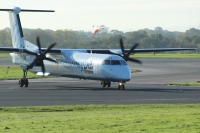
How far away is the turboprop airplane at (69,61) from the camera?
4270 cm

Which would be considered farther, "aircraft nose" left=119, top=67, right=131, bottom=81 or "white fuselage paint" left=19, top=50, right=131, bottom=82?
"white fuselage paint" left=19, top=50, right=131, bottom=82

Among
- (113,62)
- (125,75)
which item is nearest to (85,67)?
(113,62)

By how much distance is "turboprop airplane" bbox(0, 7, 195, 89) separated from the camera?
4270 cm

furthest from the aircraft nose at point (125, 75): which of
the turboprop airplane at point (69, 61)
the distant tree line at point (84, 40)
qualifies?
the distant tree line at point (84, 40)

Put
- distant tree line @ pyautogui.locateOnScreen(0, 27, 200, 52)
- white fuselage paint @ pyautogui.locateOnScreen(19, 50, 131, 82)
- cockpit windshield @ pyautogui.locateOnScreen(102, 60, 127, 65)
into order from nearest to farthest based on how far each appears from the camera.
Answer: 1. white fuselage paint @ pyautogui.locateOnScreen(19, 50, 131, 82)
2. cockpit windshield @ pyautogui.locateOnScreen(102, 60, 127, 65)
3. distant tree line @ pyautogui.locateOnScreen(0, 27, 200, 52)

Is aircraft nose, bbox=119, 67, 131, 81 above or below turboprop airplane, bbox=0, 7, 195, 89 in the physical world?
below

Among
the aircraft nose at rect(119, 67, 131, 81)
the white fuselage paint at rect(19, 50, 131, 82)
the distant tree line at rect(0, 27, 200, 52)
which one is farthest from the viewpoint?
the distant tree line at rect(0, 27, 200, 52)

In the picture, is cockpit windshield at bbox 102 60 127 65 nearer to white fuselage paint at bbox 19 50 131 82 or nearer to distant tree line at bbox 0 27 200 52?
white fuselage paint at bbox 19 50 131 82

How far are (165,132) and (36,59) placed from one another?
2981cm

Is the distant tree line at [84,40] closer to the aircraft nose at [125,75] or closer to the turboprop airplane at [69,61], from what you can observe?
the turboprop airplane at [69,61]

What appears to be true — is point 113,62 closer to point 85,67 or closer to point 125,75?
point 125,75

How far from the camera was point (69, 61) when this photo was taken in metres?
46.8

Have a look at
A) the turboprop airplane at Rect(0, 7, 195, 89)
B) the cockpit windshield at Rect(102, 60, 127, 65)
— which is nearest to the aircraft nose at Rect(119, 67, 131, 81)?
the turboprop airplane at Rect(0, 7, 195, 89)

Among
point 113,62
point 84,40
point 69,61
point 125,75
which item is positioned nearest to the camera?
point 125,75
